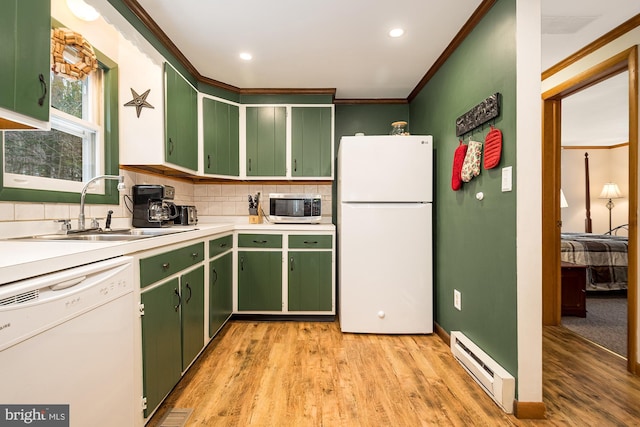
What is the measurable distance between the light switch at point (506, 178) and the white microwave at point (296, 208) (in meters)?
1.70

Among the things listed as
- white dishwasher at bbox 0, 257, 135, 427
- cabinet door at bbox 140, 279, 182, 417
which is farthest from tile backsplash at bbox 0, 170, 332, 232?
white dishwasher at bbox 0, 257, 135, 427

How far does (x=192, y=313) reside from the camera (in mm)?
2012

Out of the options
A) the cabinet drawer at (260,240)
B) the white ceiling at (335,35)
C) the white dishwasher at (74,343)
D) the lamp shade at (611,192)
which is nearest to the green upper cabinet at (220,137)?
the white ceiling at (335,35)

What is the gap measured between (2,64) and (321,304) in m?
2.61

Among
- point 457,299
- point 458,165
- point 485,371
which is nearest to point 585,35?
point 458,165

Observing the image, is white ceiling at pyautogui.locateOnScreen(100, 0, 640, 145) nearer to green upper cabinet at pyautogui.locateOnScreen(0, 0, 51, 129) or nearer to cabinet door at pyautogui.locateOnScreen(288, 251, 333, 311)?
green upper cabinet at pyautogui.locateOnScreen(0, 0, 51, 129)

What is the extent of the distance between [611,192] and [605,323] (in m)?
4.68

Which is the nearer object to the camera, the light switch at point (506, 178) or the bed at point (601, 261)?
the light switch at point (506, 178)

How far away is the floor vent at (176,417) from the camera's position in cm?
156

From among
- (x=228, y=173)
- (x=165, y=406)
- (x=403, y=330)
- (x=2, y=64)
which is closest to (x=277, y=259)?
(x=228, y=173)

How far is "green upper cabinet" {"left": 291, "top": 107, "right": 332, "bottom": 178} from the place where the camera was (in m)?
3.33

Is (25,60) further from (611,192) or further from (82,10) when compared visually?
(611,192)

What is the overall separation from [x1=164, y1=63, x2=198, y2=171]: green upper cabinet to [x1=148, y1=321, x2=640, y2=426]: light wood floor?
1.56 metres

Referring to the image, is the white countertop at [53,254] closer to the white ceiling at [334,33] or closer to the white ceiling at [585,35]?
the white ceiling at [334,33]
